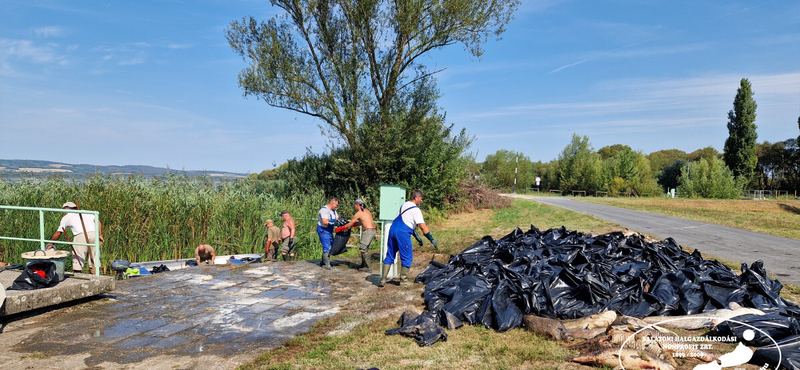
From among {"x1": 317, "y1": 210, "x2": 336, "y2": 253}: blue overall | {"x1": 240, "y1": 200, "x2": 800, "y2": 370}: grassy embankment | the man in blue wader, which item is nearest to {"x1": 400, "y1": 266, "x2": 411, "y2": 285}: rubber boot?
the man in blue wader

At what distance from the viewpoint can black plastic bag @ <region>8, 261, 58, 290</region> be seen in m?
5.89

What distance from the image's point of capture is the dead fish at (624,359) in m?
4.04

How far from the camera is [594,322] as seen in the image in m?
5.48

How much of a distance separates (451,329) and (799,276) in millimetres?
7347

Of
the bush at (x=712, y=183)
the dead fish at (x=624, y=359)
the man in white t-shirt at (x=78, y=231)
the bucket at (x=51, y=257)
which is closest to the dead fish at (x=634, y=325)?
the dead fish at (x=624, y=359)

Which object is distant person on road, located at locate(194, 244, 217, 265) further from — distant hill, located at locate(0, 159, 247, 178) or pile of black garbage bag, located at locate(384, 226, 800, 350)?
pile of black garbage bag, located at locate(384, 226, 800, 350)

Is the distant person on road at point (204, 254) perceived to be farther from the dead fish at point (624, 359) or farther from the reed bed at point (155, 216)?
the dead fish at point (624, 359)

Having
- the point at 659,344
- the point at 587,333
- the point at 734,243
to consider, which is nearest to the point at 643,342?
the point at 659,344

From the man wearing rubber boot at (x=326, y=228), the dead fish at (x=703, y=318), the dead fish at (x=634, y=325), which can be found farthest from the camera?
the man wearing rubber boot at (x=326, y=228)

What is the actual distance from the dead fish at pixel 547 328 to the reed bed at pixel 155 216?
8.48 metres

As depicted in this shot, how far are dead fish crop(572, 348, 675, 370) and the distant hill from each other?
12822 mm

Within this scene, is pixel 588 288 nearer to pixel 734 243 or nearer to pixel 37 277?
pixel 37 277

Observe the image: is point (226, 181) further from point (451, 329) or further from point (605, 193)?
point (605, 193)

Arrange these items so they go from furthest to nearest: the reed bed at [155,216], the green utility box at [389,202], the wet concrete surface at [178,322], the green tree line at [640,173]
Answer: the green tree line at [640,173], the reed bed at [155,216], the green utility box at [389,202], the wet concrete surface at [178,322]
